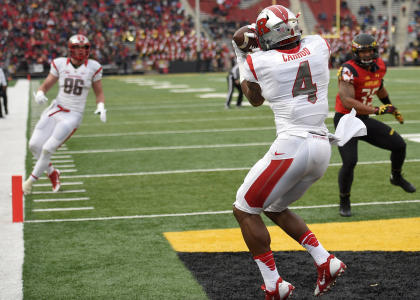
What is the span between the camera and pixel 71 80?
858 cm

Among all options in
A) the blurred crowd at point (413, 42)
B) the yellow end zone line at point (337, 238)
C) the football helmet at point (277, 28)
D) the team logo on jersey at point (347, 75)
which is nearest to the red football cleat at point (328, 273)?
the yellow end zone line at point (337, 238)

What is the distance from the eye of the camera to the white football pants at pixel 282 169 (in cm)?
426

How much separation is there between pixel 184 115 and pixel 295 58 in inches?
520

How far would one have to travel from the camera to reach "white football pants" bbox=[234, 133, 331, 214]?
168 inches

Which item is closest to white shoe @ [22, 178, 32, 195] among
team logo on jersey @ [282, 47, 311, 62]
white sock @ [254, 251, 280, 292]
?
white sock @ [254, 251, 280, 292]

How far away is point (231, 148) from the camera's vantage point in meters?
11.9

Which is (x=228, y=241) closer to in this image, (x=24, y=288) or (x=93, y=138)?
A: (x=24, y=288)

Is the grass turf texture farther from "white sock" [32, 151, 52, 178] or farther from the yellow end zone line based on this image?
"white sock" [32, 151, 52, 178]

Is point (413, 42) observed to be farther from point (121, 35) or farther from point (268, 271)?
point (268, 271)

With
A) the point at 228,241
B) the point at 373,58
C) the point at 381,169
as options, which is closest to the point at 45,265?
the point at 228,241

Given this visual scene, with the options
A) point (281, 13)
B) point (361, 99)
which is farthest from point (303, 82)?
point (361, 99)

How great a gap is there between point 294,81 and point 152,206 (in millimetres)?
3658

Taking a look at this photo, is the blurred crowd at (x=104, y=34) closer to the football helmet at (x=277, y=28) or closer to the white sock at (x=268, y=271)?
the football helmet at (x=277, y=28)

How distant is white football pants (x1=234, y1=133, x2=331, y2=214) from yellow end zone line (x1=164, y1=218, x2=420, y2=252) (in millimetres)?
1487
